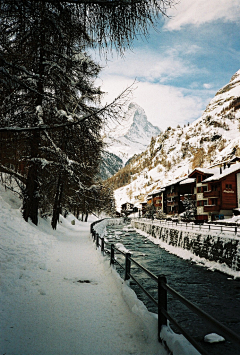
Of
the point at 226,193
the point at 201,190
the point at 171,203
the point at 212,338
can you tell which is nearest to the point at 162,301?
the point at 212,338

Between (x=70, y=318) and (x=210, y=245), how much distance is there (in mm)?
14921

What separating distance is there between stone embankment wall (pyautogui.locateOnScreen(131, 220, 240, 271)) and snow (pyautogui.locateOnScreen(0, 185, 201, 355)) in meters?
9.44

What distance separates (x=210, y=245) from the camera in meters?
17.2

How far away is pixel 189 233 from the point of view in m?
21.3

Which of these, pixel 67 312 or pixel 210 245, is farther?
pixel 210 245

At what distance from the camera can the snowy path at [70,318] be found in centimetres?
362

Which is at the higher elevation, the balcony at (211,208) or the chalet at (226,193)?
the chalet at (226,193)

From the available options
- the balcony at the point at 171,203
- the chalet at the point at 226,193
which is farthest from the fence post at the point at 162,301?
the balcony at the point at 171,203

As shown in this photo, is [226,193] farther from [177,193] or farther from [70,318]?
[70,318]

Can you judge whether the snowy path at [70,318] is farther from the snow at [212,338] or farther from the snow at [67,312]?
the snow at [212,338]

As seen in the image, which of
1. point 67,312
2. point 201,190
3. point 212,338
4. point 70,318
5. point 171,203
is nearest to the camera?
point 70,318

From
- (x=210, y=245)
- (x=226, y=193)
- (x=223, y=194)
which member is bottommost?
(x=210, y=245)

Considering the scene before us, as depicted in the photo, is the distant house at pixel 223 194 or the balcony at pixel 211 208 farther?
the balcony at pixel 211 208

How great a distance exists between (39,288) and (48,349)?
9.38 feet
